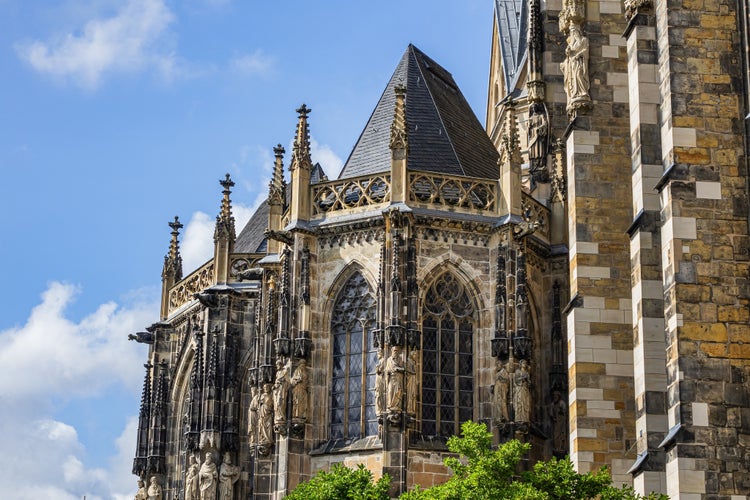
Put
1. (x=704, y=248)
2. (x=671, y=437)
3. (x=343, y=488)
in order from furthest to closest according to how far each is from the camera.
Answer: (x=343, y=488)
(x=704, y=248)
(x=671, y=437)

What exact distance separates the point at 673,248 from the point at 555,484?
384 centimetres

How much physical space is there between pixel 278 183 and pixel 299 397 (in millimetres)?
6404

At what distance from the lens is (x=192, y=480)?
1479 inches

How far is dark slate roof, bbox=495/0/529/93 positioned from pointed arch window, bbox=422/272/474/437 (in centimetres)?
1292

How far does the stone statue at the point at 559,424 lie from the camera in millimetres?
34844

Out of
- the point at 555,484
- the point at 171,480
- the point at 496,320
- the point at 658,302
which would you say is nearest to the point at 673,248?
the point at 658,302

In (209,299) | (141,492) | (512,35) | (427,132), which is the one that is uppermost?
(512,35)

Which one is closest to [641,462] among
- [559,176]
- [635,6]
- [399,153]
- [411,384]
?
[635,6]

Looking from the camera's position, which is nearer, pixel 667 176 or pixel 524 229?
pixel 667 176

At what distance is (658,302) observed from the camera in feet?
79.8

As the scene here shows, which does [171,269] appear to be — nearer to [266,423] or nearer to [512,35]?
[266,423]

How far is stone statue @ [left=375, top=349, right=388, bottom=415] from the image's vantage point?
1298 inches

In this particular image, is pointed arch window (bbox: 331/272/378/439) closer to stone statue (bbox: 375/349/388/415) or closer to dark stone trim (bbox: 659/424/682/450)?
stone statue (bbox: 375/349/388/415)

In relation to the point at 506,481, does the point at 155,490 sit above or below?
below
